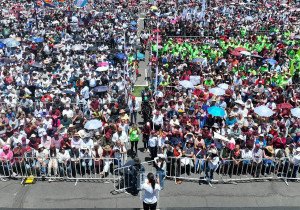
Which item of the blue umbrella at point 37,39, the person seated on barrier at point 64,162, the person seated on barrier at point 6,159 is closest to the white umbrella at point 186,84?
the person seated on barrier at point 64,162

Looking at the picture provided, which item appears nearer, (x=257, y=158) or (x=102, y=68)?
(x=257, y=158)

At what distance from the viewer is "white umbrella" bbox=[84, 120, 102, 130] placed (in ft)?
43.6

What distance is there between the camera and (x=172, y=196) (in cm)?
1146

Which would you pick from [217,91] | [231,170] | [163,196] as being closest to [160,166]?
[163,196]

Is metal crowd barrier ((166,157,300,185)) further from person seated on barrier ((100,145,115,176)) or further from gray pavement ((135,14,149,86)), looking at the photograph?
gray pavement ((135,14,149,86))

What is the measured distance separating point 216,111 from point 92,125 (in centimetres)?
454

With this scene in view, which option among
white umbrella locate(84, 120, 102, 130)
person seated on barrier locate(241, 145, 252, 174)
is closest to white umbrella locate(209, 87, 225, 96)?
person seated on barrier locate(241, 145, 252, 174)

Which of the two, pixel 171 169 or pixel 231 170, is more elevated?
pixel 171 169

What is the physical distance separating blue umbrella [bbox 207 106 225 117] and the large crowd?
0.04 m

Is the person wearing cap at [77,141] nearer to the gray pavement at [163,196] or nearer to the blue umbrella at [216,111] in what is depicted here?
the gray pavement at [163,196]

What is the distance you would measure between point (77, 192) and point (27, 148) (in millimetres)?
2339

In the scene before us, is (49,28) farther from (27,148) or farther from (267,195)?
(267,195)

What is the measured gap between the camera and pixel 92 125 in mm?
13383

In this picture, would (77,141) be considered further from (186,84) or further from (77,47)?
(77,47)
